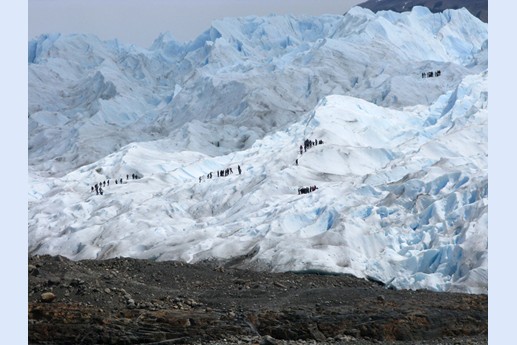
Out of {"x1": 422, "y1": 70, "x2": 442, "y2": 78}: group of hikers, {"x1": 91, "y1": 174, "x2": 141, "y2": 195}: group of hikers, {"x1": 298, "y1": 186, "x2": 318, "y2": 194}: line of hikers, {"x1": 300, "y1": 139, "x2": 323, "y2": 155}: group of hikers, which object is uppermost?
{"x1": 422, "y1": 70, "x2": 442, "y2": 78}: group of hikers

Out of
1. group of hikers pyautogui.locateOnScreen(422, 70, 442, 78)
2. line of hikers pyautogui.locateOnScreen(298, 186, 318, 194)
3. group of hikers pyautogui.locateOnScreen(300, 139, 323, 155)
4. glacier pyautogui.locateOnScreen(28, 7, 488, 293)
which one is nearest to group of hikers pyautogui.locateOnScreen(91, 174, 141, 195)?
glacier pyautogui.locateOnScreen(28, 7, 488, 293)

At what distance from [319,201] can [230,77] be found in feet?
84.0

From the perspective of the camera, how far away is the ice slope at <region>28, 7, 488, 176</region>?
4219 cm

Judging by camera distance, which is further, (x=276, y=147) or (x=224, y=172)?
(x=276, y=147)

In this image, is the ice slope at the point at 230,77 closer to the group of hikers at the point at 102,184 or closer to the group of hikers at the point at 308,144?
the group of hikers at the point at 102,184

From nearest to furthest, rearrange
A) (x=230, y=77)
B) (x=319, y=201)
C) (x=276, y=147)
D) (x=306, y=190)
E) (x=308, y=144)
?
(x=319, y=201), (x=306, y=190), (x=308, y=144), (x=276, y=147), (x=230, y=77)

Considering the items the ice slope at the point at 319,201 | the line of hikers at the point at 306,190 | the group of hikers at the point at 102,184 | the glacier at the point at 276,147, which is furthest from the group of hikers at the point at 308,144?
the group of hikers at the point at 102,184

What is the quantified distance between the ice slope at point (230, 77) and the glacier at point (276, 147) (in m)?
0.14

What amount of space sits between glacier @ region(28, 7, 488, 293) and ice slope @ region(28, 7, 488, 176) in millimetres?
139

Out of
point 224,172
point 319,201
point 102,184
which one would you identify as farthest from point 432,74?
point 319,201

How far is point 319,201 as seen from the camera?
77.9 ft

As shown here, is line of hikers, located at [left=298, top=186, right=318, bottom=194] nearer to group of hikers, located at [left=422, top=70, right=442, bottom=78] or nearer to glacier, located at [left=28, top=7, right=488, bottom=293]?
glacier, located at [left=28, top=7, right=488, bottom=293]

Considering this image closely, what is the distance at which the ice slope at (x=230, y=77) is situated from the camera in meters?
42.2

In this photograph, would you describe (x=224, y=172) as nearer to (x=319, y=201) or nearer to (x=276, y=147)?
(x=276, y=147)
